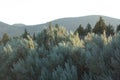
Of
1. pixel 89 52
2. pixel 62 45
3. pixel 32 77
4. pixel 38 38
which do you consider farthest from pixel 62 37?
pixel 89 52

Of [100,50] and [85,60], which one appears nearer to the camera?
[100,50]

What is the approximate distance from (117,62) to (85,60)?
6.06 ft

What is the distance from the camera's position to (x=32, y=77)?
436 inches

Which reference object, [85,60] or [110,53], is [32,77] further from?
[110,53]

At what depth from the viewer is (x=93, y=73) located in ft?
30.7

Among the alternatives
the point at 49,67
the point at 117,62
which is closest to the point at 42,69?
the point at 49,67

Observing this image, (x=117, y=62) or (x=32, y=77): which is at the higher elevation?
(x=117, y=62)

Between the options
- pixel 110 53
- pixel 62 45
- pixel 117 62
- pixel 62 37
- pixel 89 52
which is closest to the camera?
pixel 117 62

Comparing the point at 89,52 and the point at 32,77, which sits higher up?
the point at 89,52

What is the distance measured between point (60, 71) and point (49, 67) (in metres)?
1.30

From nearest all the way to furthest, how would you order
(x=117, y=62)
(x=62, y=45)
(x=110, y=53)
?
(x=117, y=62)
(x=110, y=53)
(x=62, y=45)

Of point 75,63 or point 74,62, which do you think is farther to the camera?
point 74,62

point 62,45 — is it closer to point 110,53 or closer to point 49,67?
point 49,67

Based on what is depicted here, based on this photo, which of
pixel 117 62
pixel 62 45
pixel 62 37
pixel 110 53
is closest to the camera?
pixel 117 62
